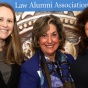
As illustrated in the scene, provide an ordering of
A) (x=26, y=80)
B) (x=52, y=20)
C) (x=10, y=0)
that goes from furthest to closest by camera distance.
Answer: (x=10, y=0), (x=52, y=20), (x=26, y=80)

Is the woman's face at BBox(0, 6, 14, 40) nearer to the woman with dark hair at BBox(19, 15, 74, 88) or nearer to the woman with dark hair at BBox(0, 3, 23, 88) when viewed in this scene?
the woman with dark hair at BBox(0, 3, 23, 88)

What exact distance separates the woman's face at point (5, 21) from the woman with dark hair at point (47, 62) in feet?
0.66

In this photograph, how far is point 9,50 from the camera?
6.89ft

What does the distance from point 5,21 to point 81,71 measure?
2.32 feet

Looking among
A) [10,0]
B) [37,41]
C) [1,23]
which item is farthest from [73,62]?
[10,0]

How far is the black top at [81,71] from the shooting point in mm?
1895

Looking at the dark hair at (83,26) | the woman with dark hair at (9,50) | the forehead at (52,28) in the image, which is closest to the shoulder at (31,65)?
the woman with dark hair at (9,50)

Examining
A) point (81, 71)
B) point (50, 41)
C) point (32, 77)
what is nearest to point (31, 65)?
point (32, 77)

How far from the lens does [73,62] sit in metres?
2.12

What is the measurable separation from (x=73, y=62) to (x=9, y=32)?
1.92 ft

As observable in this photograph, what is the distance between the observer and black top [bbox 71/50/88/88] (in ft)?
6.22

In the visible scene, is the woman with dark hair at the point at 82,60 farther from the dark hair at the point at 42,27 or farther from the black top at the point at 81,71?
the dark hair at the point at 42,27

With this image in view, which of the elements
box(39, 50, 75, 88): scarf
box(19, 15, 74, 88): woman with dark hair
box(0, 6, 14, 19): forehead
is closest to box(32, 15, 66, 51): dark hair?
box(19, 15, 74, 88): woman with dark hair

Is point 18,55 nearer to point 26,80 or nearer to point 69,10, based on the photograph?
point 26,80
